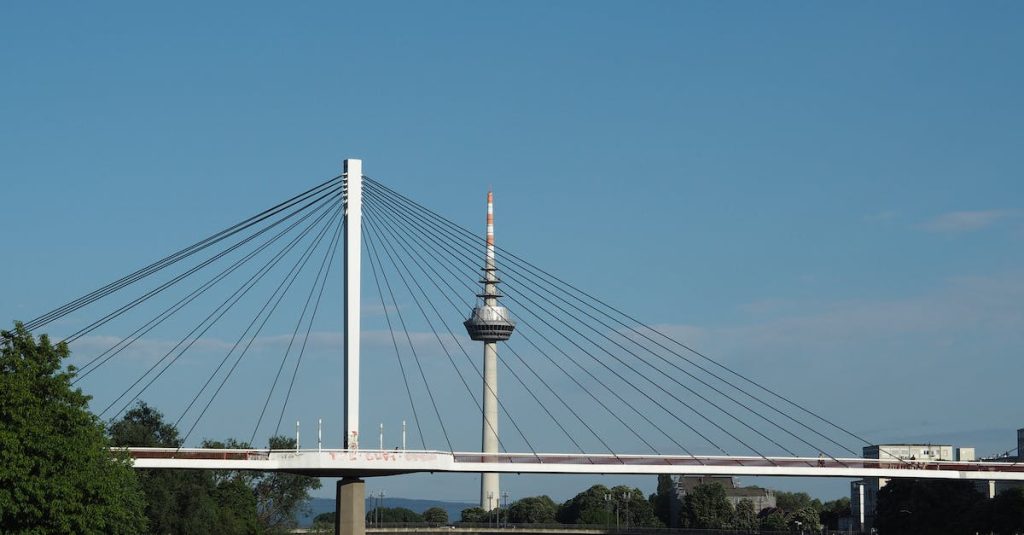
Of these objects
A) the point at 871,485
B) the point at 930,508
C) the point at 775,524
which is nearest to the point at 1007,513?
the point at 930,508

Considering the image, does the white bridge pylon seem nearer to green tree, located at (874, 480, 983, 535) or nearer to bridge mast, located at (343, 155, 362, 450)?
bridge mast, located at (343, 155, 362, 450)

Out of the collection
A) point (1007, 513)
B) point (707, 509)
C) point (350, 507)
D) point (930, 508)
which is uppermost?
point (350, 507)

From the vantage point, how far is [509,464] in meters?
72.2

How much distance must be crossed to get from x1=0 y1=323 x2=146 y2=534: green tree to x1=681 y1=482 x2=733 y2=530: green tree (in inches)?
5174

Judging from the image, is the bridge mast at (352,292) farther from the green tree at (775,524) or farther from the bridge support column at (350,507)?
the green tree at (775,524)

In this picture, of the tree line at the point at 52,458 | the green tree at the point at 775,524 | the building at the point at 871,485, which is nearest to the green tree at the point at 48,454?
the tree line at the point at 52,458

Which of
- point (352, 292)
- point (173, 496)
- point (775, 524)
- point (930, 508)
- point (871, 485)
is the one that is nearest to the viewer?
point (352, 292)

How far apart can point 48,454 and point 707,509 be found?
138 m

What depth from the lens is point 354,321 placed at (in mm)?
68312

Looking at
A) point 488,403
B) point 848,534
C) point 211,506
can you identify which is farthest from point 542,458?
point 488,403

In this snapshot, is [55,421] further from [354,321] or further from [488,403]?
[488,403]

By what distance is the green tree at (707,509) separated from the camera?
18738 cm

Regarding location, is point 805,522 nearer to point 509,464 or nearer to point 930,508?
point 930,508

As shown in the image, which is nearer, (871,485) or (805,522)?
(871,485)
